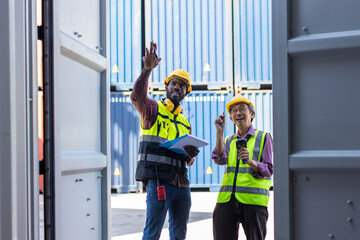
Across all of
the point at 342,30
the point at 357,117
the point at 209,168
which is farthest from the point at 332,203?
the point at 209,168

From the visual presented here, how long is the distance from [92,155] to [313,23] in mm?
1795

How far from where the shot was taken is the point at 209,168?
13.1m

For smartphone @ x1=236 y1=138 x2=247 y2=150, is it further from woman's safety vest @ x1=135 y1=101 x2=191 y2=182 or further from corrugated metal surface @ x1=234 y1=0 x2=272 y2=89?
corrugated metal surface @ x1=234 y1=0 x2=272 y2=89

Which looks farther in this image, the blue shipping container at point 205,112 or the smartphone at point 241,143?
the blue shipping container at point 205,112

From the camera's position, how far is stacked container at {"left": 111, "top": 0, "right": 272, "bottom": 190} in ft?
43.9

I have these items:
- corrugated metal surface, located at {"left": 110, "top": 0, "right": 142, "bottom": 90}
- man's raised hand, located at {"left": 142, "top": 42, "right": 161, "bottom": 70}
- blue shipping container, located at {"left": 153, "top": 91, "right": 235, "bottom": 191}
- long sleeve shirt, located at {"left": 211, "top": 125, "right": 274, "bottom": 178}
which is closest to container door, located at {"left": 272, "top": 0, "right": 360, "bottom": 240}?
long sleeve shirt, located at {"left": 211, "top": 125, "right": 274, "bottom": 178}

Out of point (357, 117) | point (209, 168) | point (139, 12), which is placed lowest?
point (209, 168)

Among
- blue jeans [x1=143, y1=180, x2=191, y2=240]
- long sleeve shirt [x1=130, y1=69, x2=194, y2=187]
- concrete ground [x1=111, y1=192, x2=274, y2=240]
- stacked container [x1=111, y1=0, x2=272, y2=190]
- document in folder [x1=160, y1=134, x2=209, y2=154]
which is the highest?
stacked container [x1=111, y1=0, x2=272, y2=190]

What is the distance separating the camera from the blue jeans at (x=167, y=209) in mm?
4297

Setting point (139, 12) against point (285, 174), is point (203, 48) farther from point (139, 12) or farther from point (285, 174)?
point (285, 174)

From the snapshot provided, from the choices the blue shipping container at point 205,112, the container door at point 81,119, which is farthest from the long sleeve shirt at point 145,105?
the blue shipping container at point 205,112

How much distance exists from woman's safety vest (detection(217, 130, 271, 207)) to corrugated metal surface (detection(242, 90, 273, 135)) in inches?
365

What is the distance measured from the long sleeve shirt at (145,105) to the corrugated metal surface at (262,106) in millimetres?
9120

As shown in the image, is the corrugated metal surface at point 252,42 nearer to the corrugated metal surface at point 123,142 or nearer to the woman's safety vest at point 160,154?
the corrugated metal surface at point 123,142
